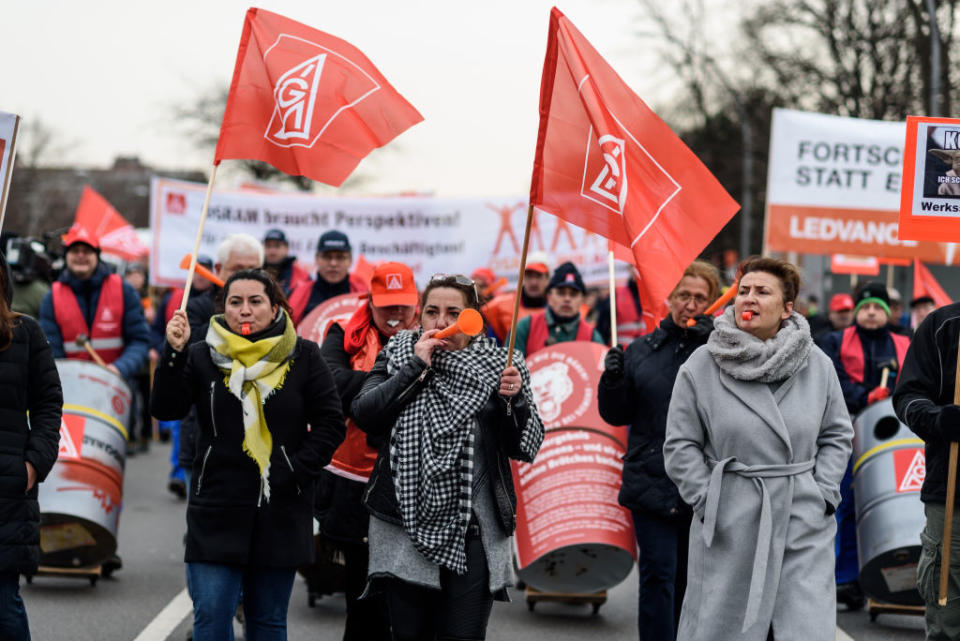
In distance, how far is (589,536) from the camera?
21.7ft

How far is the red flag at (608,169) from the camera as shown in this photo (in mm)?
5324

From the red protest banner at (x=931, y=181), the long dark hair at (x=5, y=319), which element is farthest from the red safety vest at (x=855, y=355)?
the long dark hair at (x=5, y=319)

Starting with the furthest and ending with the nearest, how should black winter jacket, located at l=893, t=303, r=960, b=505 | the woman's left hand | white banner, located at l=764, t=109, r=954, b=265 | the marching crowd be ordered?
white banner, located at l=764, t=109, r=954, b=265 → black winter jacket, located at l=893, t=303, r=960, b=505 → the woman's left hand → the marching crowd

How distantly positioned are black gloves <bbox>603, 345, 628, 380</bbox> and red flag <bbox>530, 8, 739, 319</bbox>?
0.26m

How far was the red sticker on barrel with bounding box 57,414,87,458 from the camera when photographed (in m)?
7.36

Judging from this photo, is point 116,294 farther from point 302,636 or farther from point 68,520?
point 302,636

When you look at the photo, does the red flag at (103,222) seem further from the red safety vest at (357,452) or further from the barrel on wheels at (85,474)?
the red safety vest at (357,452)

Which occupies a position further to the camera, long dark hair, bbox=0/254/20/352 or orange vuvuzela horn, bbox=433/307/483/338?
long dark hair, bbox=0/254/20/352

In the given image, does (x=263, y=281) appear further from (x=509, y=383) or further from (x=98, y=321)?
(x=98, y=321)

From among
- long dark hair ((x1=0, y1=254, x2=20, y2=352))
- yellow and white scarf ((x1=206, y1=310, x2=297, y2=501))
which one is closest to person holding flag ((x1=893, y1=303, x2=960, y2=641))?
yellow and white scarf ((x1=206, y1=310, x2=297, y2=501))

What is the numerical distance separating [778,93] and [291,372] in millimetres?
29710

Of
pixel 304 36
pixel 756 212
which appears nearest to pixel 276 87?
pixel 304 36

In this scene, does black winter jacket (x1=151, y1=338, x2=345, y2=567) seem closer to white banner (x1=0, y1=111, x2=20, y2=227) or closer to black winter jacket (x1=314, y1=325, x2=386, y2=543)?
black winter jacket (x1=314, y1=325, x2=386, y2=543)

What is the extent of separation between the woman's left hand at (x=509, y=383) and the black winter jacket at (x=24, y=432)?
5.28 feet
